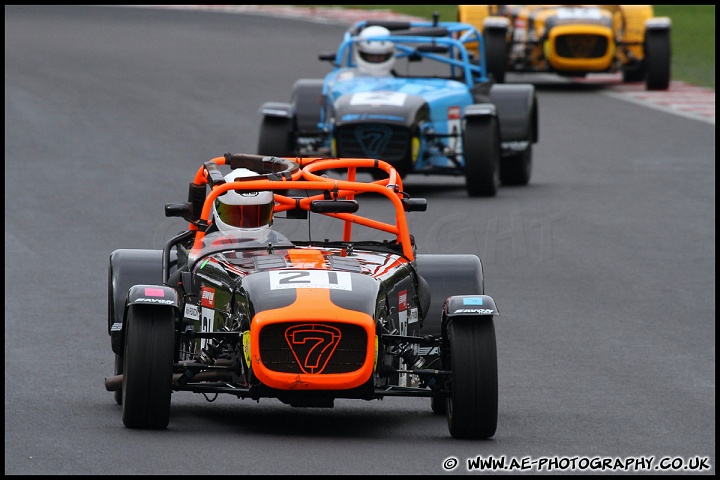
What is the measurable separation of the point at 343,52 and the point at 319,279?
10881 millimetres

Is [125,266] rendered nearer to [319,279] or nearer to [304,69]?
[319,279]

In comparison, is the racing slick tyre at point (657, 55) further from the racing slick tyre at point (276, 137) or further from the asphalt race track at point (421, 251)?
the racing slick tyre at point (276, 137)

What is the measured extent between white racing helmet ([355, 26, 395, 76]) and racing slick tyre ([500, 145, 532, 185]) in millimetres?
1774

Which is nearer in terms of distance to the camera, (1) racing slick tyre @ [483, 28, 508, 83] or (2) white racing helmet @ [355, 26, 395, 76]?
(2) white racing helmet @ [355, 26, 395, 76]

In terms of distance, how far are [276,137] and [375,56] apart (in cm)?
142

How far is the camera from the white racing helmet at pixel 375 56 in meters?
18.4

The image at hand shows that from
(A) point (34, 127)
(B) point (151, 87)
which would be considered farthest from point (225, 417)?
(B) point (151, 87)

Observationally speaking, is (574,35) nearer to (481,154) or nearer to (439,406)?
(481,154)

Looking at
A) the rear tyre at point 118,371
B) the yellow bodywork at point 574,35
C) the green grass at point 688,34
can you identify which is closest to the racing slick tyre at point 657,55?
the yellow bodywork at point 574,35

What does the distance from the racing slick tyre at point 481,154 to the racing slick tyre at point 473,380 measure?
939 centimetres

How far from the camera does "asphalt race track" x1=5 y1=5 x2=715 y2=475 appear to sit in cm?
802

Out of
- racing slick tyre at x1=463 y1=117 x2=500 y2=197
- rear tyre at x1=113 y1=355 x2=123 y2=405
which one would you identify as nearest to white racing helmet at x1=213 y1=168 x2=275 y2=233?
rear tyre at x1=113 y1=355 x2=123 y2=405

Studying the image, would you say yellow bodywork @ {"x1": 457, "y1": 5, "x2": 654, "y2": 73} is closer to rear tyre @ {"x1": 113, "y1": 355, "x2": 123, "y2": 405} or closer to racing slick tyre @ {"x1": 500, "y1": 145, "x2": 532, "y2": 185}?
racing slick tyre @ {"x1": 500, "y1": 145, "x2": 532, "y2": 185}

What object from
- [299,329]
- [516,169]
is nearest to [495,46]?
[516,169]
